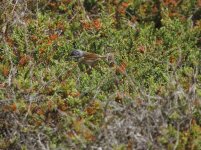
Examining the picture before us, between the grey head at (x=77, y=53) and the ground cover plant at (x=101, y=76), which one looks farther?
the grey head at (x=77, y=53)

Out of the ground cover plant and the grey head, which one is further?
the grey head

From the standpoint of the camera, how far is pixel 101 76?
17.3 feet

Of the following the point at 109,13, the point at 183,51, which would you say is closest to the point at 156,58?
the point at 183,51

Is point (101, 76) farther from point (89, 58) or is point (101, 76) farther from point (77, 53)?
point (77, 53)

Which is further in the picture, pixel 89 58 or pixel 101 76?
pixel 89 58

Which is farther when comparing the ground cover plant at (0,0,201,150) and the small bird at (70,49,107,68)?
the small bird at (70,49,107,68)

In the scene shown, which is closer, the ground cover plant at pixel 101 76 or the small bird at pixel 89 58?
the ground cover plant at pixel 101 76

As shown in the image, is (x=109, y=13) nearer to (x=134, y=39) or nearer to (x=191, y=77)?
(x=134, y=39)

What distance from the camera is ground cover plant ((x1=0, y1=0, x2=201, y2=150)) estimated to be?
4.29 meters

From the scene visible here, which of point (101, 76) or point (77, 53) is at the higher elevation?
point (77, 53)

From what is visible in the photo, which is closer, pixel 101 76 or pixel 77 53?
pixel 101 76

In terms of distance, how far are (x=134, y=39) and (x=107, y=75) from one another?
953 mm

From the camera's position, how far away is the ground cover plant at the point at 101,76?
4289mm

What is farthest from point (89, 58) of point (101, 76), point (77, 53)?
point (101, 76)
